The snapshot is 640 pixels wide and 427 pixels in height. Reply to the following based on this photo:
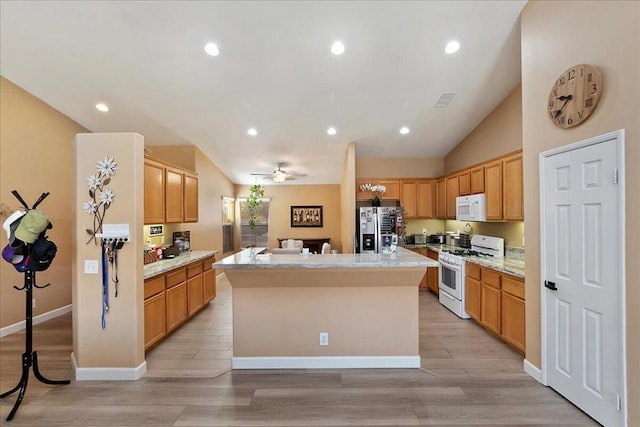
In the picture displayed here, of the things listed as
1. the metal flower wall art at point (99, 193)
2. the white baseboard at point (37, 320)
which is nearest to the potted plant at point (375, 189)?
the metal flower wall art at point (99, 193)

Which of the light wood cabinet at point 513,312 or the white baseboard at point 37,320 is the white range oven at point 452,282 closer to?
the light wood cabinet at point 513,312

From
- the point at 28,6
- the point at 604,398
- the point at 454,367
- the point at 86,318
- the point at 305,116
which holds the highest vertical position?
the point at 28,6

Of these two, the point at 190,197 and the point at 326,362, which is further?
the point at 190,197

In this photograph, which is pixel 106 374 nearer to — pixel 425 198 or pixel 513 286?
pixel 513 286

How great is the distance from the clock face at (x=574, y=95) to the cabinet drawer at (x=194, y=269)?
15.5ft

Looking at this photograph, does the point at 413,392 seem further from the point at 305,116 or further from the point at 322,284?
the point at 305,116

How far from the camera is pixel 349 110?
458 centimetres

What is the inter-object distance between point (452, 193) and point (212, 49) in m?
4.76

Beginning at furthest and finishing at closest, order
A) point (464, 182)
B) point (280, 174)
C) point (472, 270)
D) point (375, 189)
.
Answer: point (280, 174), point (375, 189), point (464, 182), point (472, 270)

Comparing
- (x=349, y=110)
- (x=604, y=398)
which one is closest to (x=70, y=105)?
(x=349, y=110)

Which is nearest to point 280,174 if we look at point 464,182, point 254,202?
point 254,202

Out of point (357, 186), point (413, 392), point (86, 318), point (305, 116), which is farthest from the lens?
point (357, 186)

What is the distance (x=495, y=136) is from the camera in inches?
188

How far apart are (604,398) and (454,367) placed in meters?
1.13
